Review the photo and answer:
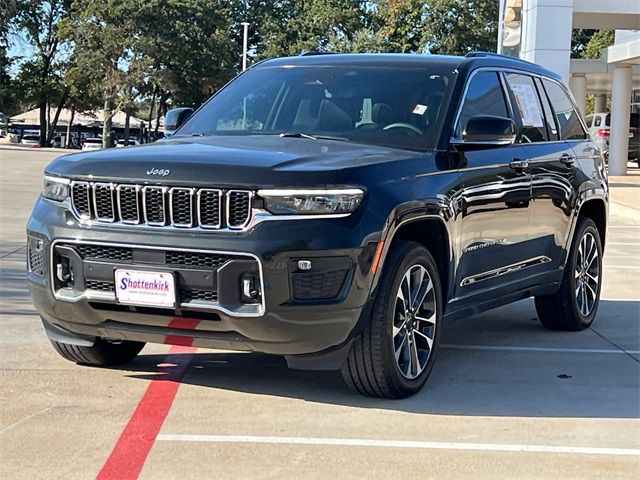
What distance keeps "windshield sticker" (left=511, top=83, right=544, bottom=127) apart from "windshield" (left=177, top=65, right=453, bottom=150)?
0.90 m

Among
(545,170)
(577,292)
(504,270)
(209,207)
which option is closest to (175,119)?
(209,207)

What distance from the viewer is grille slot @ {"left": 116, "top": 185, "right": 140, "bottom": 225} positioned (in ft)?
16.4

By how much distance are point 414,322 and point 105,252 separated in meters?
1.70

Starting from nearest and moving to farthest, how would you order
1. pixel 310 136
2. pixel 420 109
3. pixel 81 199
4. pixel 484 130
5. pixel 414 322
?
pixel 81 199 → pixel 414 322 → pixel 484 130 → pixel 310 136 → pixel 420 109

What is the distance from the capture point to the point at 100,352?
19.1 ft

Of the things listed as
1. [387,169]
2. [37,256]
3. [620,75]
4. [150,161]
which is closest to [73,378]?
Result: [37,256]

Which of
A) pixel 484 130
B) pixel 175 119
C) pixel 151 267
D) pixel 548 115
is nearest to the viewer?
pixel 151 267

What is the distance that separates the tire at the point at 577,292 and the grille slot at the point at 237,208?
341 centimetres

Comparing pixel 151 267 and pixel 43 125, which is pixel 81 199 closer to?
pixel 151 267

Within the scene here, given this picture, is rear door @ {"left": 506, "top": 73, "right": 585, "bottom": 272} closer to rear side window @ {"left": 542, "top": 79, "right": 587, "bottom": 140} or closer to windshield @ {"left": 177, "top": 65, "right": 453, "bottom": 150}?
rear side window @ {"left": 542, "top": 79, "right": 587, "bottom": 140}

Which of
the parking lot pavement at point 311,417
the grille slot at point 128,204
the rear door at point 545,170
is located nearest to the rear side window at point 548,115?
the rear door at point 545,170

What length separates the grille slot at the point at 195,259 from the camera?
4.76 metres

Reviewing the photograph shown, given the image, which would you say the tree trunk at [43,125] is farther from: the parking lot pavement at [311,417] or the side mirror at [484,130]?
the side mirror at [484,130]

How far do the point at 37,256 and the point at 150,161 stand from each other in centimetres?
85
